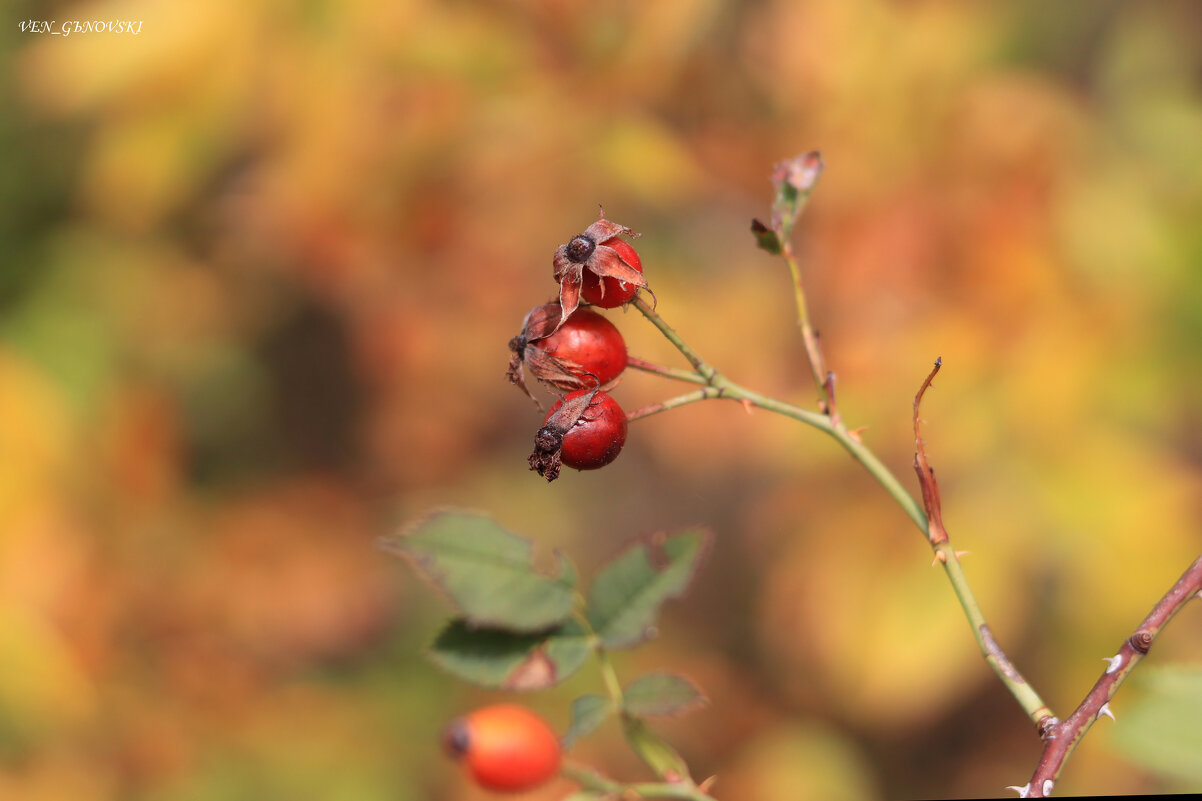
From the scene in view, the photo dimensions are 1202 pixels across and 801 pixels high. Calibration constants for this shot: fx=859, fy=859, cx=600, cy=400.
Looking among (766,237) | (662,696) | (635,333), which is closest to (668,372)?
(766,237)

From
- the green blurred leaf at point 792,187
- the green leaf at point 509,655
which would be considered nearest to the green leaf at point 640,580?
the green leaf at point 509,655

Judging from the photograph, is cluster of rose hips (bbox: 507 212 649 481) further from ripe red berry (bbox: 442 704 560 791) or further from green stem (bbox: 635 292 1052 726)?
ripe red berry (bbox: 442 704 560 791)

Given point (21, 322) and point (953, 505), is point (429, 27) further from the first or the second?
point (953, 505)

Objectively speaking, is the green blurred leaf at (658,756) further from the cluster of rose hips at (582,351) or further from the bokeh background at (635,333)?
the bokeh background at (635,333)

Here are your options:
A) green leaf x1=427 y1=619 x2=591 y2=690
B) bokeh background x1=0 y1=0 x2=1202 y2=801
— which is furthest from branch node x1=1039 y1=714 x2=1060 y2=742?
bokeh background x1=0 y1=0 x2=1202 y2=801

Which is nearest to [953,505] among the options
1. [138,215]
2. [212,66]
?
[212,66]
